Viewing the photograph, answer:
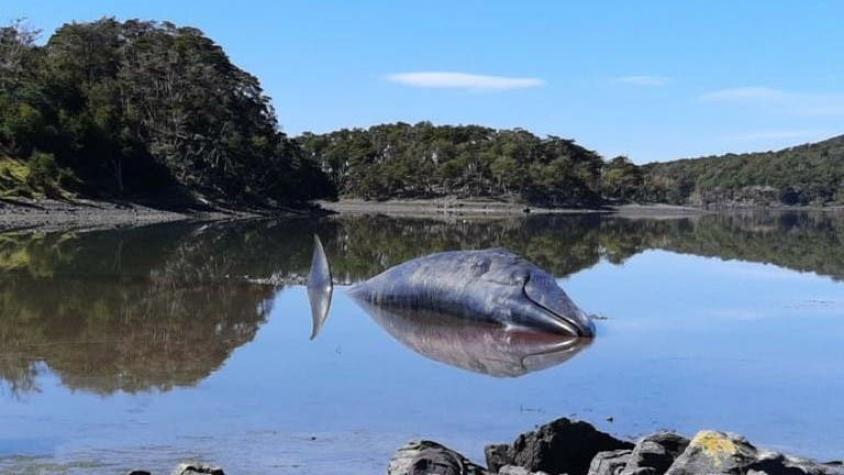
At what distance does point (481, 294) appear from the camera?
16578 mm

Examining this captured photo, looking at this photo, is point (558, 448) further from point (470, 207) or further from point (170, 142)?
point (470, 207)

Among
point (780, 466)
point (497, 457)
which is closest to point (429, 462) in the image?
point (497, 457)

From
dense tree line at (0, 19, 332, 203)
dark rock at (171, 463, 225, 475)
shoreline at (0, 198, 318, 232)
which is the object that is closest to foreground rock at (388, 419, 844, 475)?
dark rock at (171, 463, 225, 475)

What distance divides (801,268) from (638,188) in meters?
133

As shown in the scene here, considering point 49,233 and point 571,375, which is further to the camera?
point 49,233

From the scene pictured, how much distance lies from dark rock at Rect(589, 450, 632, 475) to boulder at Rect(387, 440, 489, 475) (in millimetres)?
799

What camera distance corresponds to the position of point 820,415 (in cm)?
1027

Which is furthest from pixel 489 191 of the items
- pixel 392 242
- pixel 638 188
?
pixel 392 242

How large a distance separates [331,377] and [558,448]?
4724mm

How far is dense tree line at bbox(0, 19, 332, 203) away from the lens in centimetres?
6956

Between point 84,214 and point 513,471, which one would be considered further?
point 84,214

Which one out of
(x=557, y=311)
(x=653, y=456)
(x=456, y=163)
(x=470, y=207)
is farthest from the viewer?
(x=456, y=163)

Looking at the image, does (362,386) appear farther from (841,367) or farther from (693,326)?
(693,326)

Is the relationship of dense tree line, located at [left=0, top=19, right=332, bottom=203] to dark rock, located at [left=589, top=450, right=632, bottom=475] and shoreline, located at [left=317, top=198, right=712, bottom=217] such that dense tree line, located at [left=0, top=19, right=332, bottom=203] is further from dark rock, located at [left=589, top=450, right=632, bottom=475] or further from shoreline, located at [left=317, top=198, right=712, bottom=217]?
dark rock, located at [left=589, top=450, right=632, bottom=475]
